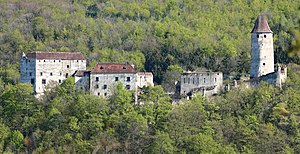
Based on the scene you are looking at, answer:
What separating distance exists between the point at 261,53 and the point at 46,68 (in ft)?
44.7

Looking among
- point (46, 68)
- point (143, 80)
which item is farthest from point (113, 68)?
point (46, 68)

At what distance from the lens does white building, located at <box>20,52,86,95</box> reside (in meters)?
49.3

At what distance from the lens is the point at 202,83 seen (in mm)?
48344

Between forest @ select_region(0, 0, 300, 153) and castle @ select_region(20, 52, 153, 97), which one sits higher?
castle @ select_region(20, 52, 153, 97)

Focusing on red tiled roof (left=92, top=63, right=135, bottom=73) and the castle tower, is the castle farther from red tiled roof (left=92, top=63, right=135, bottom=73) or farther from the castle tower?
the castle tower

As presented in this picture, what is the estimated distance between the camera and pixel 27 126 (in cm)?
4975

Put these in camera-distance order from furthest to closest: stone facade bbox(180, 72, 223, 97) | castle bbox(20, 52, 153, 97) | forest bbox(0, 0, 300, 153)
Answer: castle bbox(20, 52, 153, 97), stone facade bbox(180, 72, 223, 97), forest bbox(0, 0, 300, 153)

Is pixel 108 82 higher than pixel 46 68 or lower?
lower

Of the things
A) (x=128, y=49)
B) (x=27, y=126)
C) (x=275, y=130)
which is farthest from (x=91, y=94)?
(x=128, y=49)

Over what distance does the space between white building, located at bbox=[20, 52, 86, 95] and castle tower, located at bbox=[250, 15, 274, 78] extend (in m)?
11.1

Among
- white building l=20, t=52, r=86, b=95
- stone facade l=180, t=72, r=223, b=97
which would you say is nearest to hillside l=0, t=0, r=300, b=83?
stone facade l=180, t=72, r=223, b=97

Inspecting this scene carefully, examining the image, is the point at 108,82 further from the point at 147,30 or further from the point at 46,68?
the point at 147,30

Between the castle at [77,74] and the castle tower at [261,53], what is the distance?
6.80m

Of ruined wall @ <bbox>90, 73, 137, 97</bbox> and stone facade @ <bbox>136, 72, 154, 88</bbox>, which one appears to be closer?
ruined wall @ <bbox>90, 73, 137, 97</bbox>
